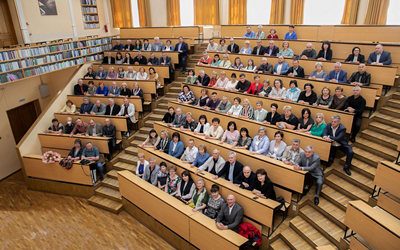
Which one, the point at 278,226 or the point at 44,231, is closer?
the point at 278,226

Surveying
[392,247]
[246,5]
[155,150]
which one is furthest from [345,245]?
[246,5]

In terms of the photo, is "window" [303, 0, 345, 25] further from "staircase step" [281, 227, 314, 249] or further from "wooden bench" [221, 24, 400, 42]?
"staircase step" [281, 227, 314, 249]

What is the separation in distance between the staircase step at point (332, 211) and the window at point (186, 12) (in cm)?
805

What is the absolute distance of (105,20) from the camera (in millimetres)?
11109

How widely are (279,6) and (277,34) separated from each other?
147 centimetres

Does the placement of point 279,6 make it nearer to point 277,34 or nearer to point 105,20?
point 277,34

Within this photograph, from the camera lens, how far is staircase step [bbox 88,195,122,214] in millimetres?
5484

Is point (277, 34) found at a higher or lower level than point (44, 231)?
higher

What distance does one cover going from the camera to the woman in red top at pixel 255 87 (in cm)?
602

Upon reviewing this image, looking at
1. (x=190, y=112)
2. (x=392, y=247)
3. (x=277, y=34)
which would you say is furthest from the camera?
→ (x=277, y=34)

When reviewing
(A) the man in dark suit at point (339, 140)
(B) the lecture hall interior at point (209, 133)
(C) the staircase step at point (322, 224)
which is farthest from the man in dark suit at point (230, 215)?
(A) the man in dark suit at point (339, 140)

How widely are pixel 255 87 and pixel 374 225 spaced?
353 cm

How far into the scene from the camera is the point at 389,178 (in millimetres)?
3496

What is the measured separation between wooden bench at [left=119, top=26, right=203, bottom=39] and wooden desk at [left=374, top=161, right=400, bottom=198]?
6.68 m
